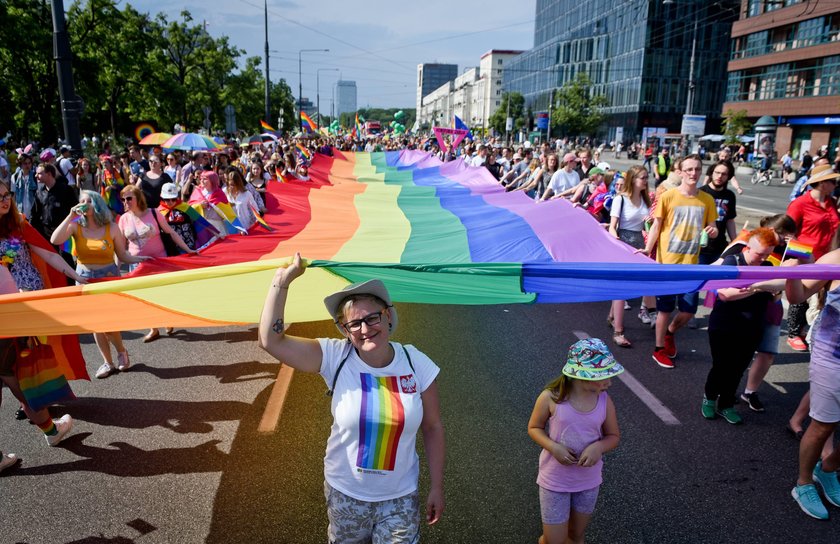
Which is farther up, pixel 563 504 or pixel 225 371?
pixel 563 504

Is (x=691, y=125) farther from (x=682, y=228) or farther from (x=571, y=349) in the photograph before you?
(x=571, y=349)

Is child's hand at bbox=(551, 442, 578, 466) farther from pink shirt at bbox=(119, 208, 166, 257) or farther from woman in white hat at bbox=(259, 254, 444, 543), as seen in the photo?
pink shirt at bbox=(119, 208, 166, 257)

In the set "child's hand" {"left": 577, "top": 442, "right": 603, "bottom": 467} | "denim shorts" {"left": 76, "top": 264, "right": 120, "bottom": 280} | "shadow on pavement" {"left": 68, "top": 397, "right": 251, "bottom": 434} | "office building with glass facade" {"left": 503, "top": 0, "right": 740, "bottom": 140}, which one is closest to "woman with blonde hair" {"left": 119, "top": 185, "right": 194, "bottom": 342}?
"denim shorts" {"left": 76, "top": 264, "right": 120, "bottom": 280}

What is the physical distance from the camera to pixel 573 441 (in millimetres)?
2807

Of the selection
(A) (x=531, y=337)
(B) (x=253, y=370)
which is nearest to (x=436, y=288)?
(B) (x=253, y=370)

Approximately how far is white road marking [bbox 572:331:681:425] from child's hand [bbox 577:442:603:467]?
7.11 feet

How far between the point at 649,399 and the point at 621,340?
1.39 meters

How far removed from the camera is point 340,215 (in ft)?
23.6

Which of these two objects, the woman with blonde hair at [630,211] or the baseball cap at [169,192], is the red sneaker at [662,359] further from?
the baseball cap at [169,192]

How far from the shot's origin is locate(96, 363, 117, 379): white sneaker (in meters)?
5.40

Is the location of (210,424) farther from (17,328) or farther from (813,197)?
(813,197)

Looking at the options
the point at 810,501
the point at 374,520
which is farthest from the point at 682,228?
the point at 374,520

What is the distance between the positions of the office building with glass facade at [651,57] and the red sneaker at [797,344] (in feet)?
213

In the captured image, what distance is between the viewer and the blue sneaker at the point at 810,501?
3.48m
